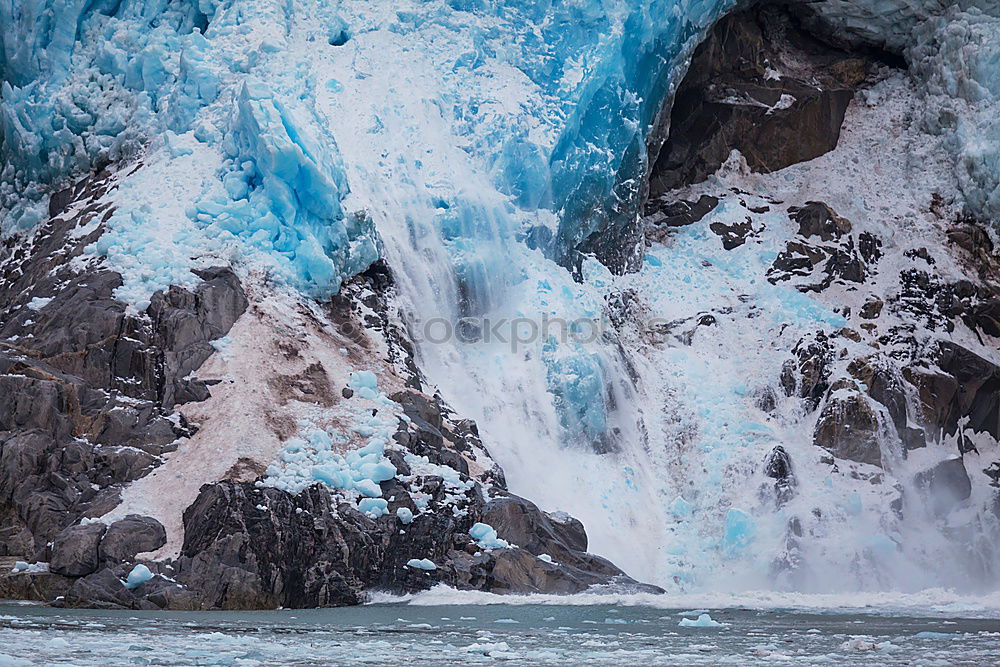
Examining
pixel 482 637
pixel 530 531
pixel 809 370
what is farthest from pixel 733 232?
pixel 482 637

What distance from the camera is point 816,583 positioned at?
21.1m

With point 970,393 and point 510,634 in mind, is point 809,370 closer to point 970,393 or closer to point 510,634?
point 970,393

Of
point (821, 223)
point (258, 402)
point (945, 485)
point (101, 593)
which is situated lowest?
point (101, 593)

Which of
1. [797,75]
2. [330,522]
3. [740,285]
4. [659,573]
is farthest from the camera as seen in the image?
[797,75]

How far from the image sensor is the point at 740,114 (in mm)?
29203

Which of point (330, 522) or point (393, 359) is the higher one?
point (393, 359)

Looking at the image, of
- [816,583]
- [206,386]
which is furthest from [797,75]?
[206,386]

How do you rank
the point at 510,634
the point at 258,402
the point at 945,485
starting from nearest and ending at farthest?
1. the point at 510,634
2. the point at 258,402
3. the point at 945,485

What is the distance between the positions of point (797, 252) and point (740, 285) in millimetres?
1601

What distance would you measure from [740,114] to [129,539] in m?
19.2

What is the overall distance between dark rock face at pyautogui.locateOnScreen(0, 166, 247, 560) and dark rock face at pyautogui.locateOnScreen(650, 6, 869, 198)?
44.5ft

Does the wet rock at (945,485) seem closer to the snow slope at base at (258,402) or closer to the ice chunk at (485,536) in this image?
the ice chunk at (485,536)

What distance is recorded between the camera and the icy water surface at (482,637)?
9.07m

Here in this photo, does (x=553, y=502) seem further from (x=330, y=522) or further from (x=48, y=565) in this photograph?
(x=48, y=565)
